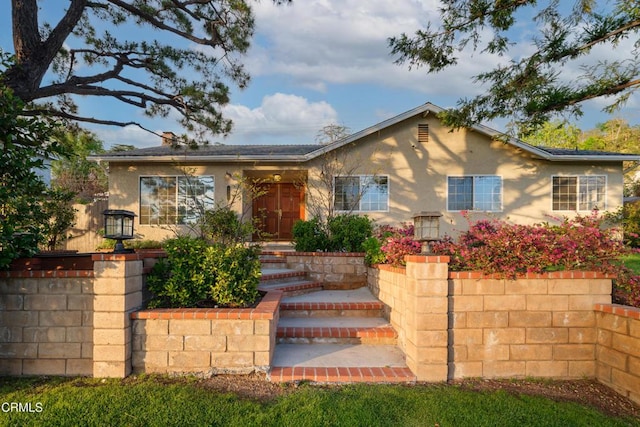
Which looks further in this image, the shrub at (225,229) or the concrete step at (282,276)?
the concrete step at (282,276)

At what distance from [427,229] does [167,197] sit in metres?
9.34

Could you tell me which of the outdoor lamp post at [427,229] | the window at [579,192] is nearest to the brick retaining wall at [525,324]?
the outdoor lamp post at [427,229]

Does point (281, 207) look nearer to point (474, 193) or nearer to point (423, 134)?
point (423, 134)

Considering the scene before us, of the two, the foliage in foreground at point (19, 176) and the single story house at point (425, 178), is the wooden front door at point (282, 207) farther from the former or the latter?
the foliage in foreground at point (19, 176)

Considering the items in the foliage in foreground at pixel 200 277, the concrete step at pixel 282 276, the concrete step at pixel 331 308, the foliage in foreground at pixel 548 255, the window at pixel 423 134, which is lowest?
the concrete step at pixel 331 308

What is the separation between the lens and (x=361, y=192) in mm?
11008

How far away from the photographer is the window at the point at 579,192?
11039 millimetres

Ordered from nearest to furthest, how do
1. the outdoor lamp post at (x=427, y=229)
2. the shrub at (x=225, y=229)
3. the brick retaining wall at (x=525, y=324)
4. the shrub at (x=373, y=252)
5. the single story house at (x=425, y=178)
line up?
the brick retaining wall at (x=525, y=324), the outdoor lamp post at (x=427, y=229), the shrub at (x=225, y=229), the shrub at (x=373, y=252), the single story house at (x=425, y=178)

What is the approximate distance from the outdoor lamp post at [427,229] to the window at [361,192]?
22.3 feet

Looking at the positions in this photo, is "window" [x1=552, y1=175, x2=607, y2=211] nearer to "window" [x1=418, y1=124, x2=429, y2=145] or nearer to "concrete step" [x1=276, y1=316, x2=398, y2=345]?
"window" [x1=418, y1=124, x2=429, y2=145]

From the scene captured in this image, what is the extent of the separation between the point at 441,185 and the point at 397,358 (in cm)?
774

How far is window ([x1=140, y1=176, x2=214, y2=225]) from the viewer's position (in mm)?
11109

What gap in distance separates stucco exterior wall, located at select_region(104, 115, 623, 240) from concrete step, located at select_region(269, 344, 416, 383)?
6.68 meters

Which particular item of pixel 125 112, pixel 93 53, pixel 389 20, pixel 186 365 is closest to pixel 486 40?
pixel 389 20
